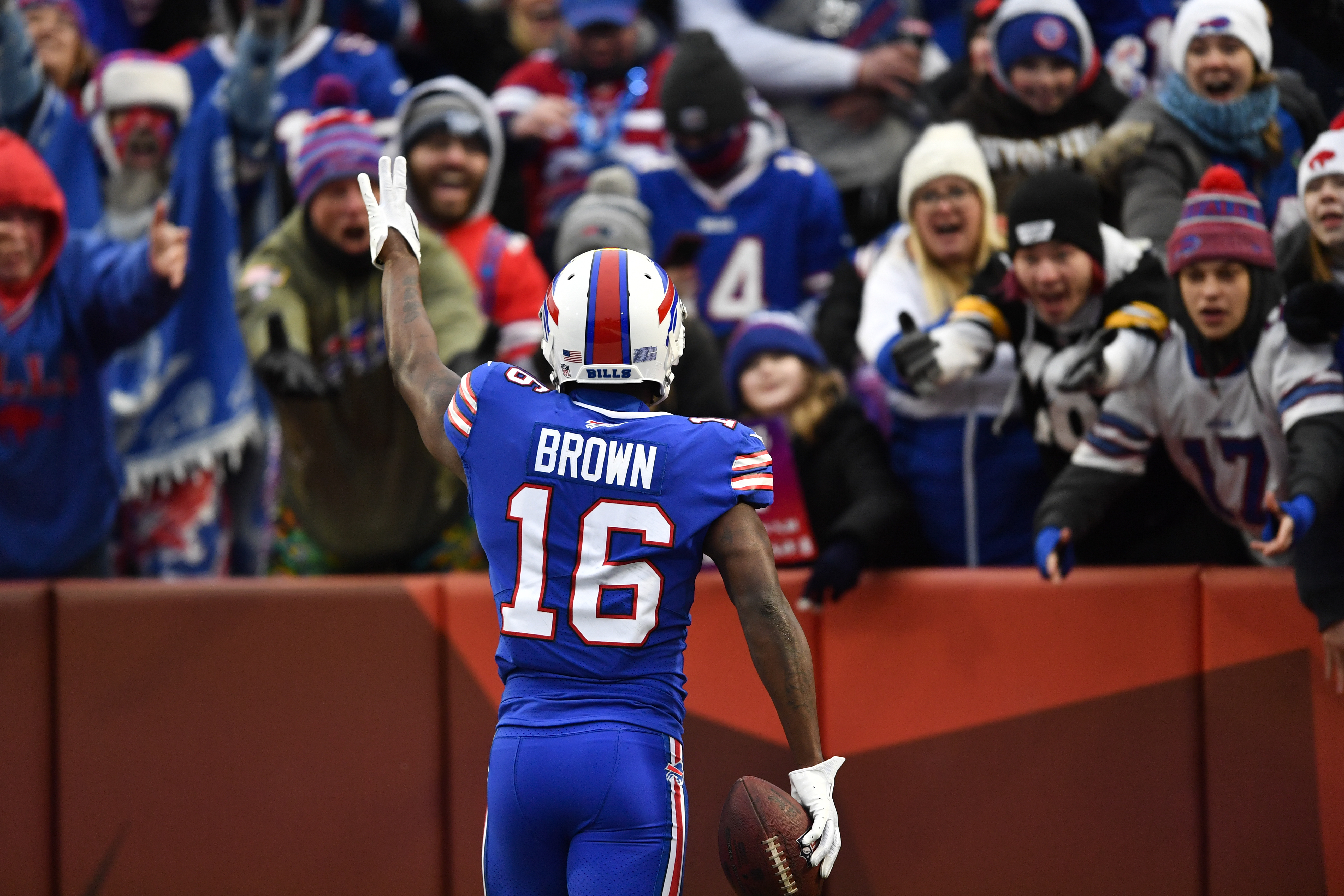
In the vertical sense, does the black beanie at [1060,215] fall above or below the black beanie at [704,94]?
below

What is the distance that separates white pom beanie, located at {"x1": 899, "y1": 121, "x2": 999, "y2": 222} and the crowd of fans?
2cm

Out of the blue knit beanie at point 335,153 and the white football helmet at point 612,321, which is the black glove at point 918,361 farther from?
the blue knit beanie at point 335,153

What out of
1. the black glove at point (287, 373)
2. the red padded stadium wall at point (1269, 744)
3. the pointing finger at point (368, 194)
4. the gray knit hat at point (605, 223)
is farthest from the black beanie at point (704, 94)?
the red padded stadium wall at point (1269, 744)

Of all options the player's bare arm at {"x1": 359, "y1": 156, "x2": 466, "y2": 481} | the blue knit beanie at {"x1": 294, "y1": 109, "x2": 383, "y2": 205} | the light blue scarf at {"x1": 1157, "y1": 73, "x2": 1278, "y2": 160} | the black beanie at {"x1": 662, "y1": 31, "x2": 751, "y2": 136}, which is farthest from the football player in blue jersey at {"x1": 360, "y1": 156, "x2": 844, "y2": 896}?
the black beanie at {"x1": 662, "y1": 31, "x2": 751, "y2": 136}

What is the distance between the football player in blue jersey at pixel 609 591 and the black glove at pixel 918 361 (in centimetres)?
188

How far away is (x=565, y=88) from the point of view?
26.2 ft

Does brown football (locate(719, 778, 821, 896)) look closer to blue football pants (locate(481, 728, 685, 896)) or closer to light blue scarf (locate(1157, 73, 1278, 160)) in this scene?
blue football pants (locate(481, 728, 685, 896))

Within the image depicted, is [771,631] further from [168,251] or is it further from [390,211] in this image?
[168,251]

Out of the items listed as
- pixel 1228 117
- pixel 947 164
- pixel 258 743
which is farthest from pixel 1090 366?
pixel 258 743

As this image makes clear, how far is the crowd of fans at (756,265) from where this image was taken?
522 centimetres

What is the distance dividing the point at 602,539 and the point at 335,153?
3.33m

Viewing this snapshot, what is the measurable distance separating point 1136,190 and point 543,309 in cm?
310

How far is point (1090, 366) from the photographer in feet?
16.7

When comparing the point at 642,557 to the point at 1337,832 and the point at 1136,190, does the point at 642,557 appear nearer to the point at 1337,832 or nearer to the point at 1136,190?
the point at 1337,832
